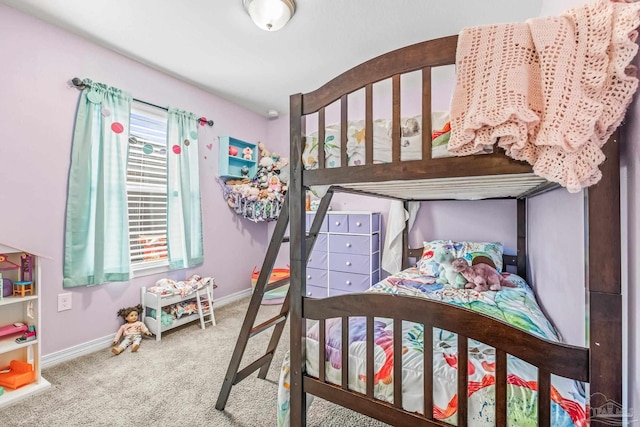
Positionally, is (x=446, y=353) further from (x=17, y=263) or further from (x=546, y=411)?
(x=17, y=263)

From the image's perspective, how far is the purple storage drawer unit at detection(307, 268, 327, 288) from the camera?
10.7 feet

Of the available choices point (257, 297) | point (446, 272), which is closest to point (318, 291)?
point (446, 272)

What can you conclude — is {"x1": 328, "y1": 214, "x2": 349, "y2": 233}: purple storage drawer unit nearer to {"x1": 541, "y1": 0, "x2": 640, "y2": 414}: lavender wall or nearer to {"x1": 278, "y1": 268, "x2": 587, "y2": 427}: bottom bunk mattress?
{"x1": 278, "y1": 268, "x2": 587, "y2": 427}: bottom bunk mattress

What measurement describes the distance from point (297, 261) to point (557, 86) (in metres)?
1.01

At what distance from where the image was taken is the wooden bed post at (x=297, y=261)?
1247 millimetres

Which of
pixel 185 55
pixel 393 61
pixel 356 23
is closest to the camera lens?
pixel 393 61

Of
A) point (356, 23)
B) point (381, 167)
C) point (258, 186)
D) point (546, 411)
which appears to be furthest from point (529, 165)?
point (258, 186)

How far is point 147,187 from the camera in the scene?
108 inches

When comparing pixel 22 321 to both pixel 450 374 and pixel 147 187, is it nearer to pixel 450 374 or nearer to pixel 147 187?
pixel 147 187

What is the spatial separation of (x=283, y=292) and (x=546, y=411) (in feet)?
9.84

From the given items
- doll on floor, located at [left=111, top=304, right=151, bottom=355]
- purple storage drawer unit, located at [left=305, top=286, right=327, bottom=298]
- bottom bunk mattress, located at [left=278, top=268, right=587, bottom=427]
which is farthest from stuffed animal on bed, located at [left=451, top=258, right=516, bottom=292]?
doll on floor, located at [left=111, top=304, right=151, bottom=355]

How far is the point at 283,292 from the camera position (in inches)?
141

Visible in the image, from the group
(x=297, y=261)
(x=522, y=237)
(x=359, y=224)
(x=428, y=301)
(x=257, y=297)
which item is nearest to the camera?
(x=428, y=301)

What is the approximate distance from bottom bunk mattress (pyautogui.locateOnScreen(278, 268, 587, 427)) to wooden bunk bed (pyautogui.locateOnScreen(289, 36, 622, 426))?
0.04 m
